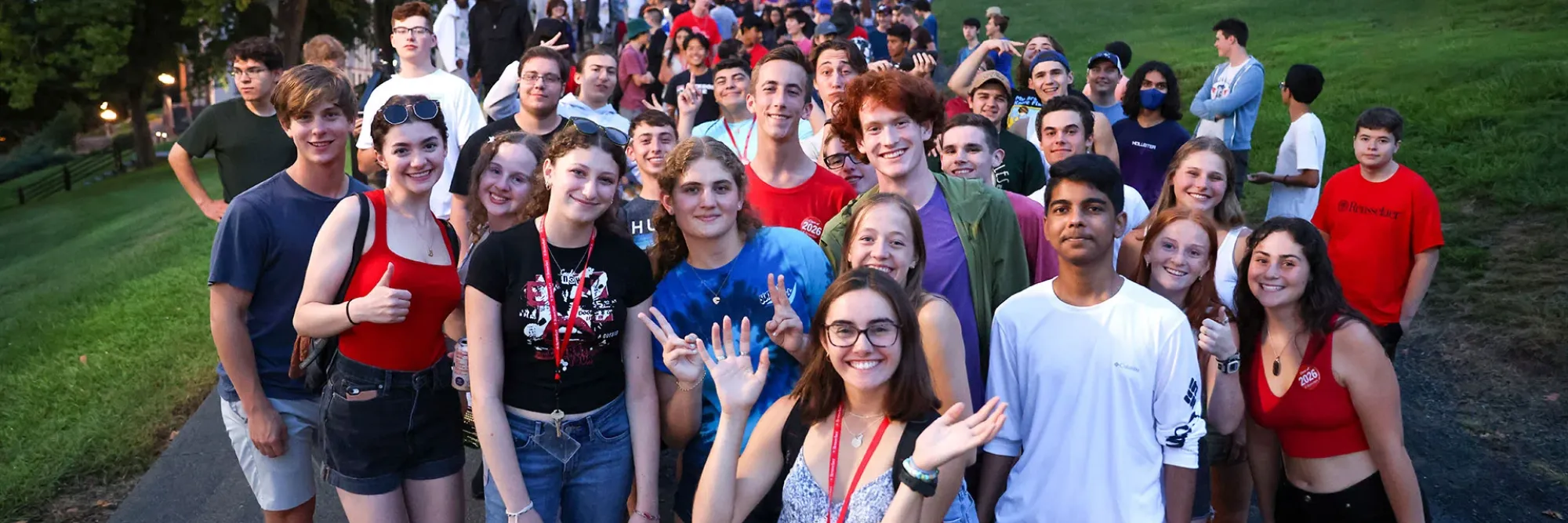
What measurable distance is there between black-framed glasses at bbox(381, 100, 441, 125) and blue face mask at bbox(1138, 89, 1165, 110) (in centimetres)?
480

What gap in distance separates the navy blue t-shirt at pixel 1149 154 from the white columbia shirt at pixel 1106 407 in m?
3.75

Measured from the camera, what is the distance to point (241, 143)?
5.78 meters

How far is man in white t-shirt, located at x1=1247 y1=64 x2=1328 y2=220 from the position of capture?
6785 mm

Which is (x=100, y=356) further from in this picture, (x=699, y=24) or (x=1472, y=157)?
(x=1472, y=157)

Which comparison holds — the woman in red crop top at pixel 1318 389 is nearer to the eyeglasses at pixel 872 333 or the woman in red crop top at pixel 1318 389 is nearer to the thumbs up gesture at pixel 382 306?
the eyeglasses at pixel 872 333

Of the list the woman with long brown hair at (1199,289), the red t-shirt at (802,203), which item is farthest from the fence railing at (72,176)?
the woman with long brown hair at (1199,289)

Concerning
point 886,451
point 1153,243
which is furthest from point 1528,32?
point 886,451

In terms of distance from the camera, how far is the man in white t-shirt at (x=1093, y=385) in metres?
3.20

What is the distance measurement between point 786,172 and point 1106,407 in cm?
183

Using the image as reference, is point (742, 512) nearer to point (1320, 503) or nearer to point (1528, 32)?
point (1320, 503)

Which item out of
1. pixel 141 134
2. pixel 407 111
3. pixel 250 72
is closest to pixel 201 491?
pixel 250 72

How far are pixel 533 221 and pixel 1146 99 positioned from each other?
481 centimetres

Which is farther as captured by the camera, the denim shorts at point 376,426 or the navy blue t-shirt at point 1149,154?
the navy blue t-shirt at point 1149,154

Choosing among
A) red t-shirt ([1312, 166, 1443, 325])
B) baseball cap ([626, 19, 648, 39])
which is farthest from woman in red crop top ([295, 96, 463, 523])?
baseball cap ([626, 19, 648, 39])
